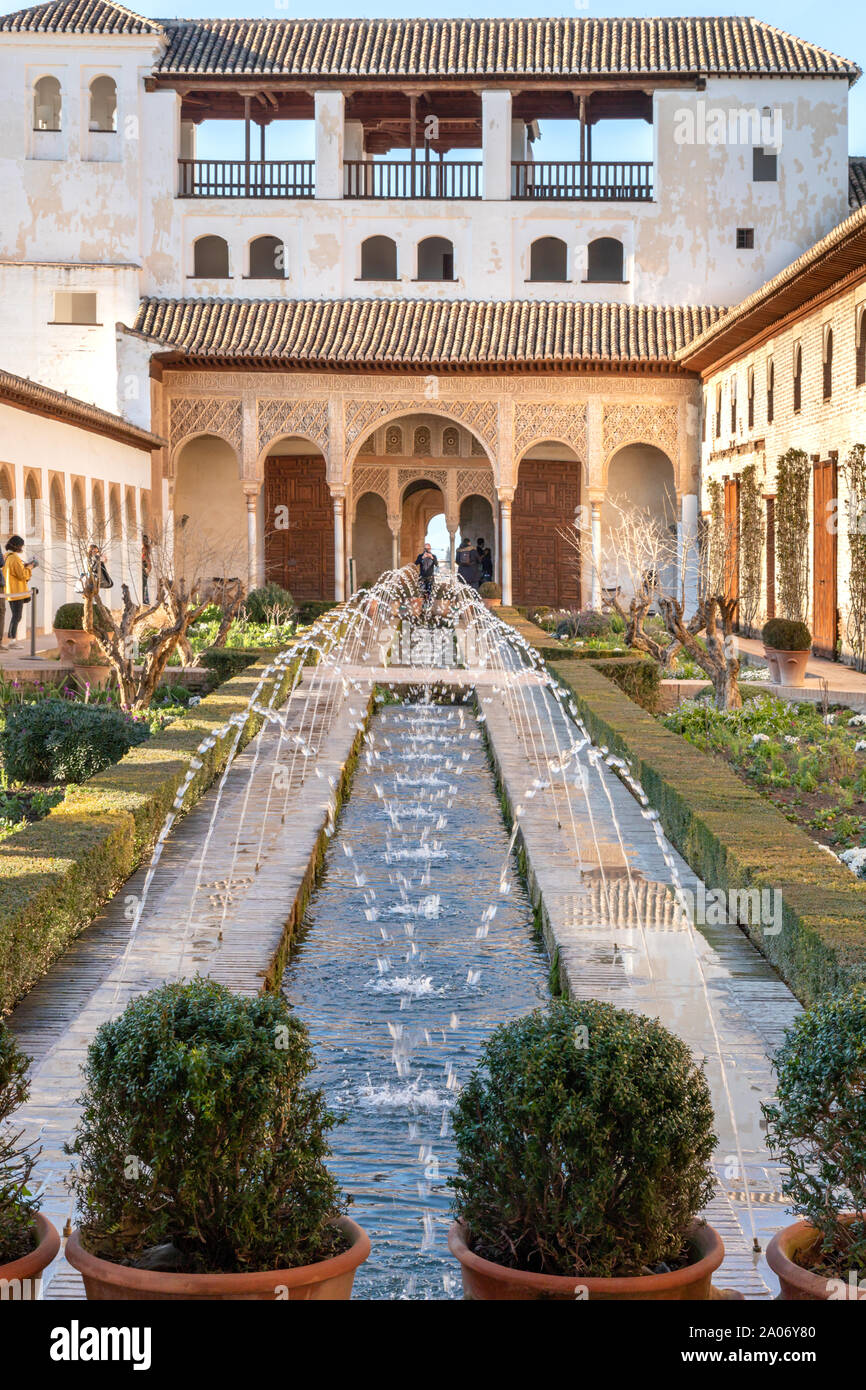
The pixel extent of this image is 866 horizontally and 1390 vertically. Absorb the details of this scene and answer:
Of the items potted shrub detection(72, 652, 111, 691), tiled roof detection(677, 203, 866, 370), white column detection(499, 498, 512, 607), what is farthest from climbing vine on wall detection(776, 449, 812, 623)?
potted shrub detection(72, 652, 111, 691)

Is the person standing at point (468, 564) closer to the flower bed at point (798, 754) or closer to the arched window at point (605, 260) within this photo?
the arched window at point (605, 260)

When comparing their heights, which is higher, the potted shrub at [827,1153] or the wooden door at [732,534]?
the wooden door at [732,534]

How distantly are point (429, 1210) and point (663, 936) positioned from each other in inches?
88.6

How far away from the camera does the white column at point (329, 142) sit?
27.4 m

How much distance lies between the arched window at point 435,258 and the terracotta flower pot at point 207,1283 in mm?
28583

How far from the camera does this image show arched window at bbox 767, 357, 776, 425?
70.9 feet

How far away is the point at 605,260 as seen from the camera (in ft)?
97.1

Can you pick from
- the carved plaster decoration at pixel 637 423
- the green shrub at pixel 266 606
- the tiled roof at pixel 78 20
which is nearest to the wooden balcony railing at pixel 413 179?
the tiled roof at pixel 78 20

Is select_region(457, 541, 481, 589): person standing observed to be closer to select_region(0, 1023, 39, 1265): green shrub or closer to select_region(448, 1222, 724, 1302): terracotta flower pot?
select_region(0, 1023, 39, 1265): green shrub

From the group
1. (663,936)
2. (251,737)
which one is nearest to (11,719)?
(251,737)

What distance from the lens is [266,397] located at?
27.1m

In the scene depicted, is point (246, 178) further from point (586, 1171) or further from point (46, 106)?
point (586, 1171)

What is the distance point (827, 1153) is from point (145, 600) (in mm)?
12288
